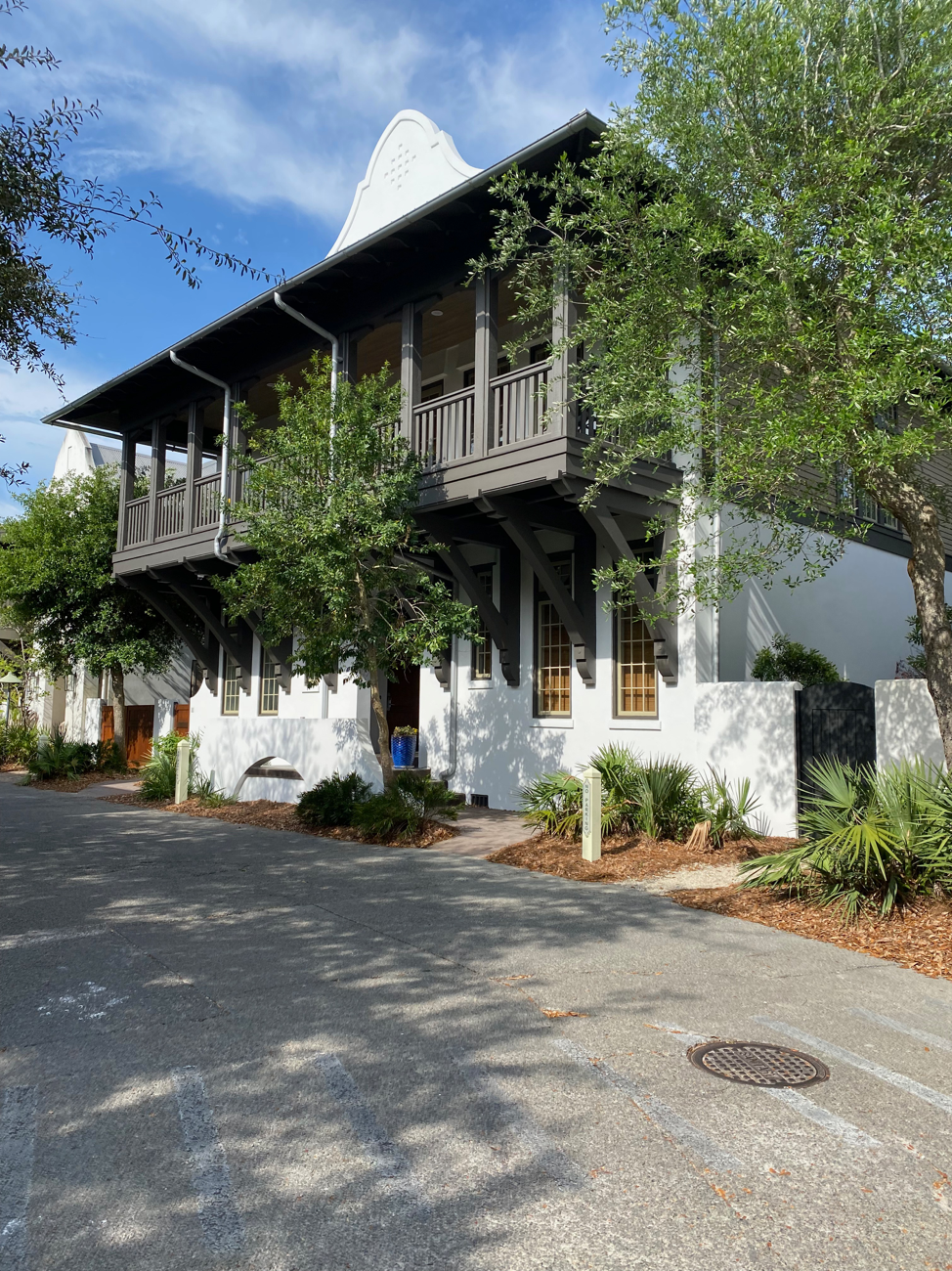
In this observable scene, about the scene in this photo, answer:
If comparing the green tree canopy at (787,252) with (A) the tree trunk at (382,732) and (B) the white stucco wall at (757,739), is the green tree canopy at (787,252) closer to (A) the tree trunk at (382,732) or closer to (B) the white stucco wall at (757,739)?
(B) the white stucco wall at (757,739)

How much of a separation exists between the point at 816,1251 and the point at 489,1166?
113 cm

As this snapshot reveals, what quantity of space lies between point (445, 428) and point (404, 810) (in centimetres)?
510

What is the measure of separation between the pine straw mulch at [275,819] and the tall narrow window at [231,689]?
313 cm

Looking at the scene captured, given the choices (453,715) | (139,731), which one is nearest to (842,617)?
(453,715)

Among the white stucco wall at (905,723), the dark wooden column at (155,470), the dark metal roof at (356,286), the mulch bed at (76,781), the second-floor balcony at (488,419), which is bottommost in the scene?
the mulch bed at (76,781)

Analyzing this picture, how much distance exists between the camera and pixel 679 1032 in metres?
5.06

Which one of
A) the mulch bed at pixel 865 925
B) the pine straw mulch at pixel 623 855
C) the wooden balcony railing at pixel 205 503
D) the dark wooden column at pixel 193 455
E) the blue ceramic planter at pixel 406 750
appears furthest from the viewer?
the dark wooden column at pixel 193 455

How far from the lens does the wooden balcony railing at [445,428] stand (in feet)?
41.7

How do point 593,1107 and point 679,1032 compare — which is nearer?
point 593,1107

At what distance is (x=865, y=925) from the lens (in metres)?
7.30

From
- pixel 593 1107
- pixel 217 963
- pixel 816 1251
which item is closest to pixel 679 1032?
pixel 593 1107

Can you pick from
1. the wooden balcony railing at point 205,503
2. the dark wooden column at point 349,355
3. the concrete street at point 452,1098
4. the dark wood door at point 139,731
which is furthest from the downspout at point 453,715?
the dark wood door at point 139,731

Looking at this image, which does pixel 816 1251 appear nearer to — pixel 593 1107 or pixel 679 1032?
pixel 593 1107

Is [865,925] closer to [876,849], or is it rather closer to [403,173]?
[876,849]
